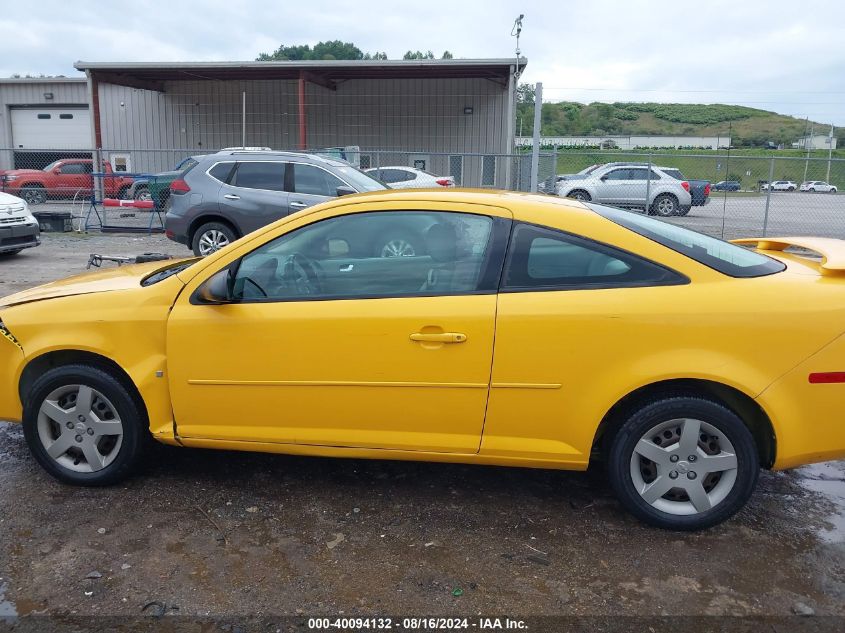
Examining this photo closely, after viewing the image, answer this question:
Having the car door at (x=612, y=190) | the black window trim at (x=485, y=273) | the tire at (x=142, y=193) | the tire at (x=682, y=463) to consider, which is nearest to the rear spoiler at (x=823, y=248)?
the tire at (x=682, y=463)

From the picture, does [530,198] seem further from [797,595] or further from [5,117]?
[5,117]

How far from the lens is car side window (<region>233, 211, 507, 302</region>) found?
338cm

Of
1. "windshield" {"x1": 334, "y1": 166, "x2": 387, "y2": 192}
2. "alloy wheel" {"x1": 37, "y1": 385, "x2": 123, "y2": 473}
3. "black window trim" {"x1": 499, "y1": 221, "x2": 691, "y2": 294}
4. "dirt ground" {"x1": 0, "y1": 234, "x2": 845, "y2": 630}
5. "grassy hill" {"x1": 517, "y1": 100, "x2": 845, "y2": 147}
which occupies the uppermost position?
"grassy hill" {"x1": 517, "y1": 100, "x2": 845, "y2": 147}

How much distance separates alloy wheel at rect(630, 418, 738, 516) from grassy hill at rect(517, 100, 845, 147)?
103 metres

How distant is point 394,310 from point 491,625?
141cm

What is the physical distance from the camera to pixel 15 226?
11.3m

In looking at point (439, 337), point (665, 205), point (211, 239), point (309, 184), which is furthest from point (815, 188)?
point (439, 337)

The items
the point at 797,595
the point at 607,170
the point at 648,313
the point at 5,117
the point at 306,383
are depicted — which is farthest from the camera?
the point at 5,117

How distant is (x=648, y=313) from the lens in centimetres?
316

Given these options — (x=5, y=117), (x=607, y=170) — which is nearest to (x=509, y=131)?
(x=607, y=170)

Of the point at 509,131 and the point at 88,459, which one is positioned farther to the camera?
the point at 509,131

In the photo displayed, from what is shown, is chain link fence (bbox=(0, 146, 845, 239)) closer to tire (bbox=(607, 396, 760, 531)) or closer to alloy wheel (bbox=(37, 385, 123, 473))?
alloy wheel (bbox=(37, 385, 123, 473))

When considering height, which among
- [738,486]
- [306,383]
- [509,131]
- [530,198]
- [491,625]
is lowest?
[491,625]

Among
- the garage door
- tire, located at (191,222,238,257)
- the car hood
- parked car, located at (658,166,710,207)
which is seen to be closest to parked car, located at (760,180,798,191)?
parked car, located at (658,166,710,207)
